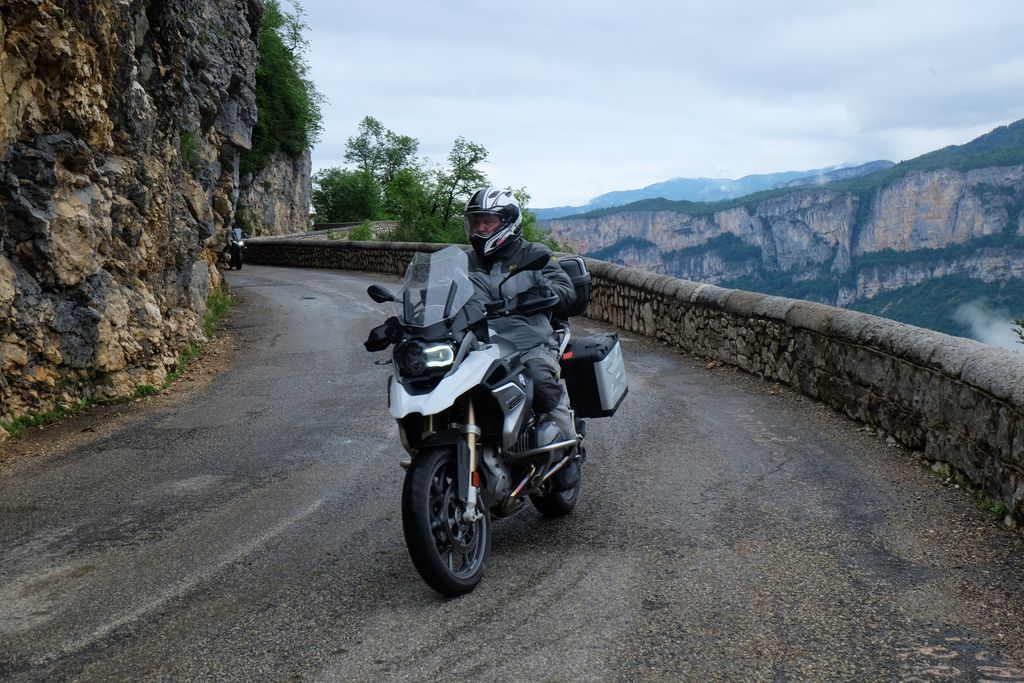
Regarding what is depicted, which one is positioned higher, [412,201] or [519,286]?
[412,201]

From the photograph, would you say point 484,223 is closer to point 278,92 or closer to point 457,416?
point 457,416

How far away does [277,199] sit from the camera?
48.7 m

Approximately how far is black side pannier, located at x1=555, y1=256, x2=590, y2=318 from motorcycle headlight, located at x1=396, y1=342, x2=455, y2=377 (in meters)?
1.12

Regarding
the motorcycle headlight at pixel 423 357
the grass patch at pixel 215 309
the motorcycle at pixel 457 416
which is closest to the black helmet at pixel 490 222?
the motorcycle at pixel 457 416

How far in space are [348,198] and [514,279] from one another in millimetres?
76886

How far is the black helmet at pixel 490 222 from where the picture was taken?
195 inches

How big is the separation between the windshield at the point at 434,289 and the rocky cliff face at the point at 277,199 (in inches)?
1381

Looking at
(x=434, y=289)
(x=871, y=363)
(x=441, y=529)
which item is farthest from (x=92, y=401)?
(x=871, y=363)

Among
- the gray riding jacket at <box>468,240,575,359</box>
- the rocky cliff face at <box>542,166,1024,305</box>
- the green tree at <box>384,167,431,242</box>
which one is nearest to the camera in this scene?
the gray riding jacket at <box>468,240,575,359</box>

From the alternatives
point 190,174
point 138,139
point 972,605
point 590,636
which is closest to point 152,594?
point 590,636

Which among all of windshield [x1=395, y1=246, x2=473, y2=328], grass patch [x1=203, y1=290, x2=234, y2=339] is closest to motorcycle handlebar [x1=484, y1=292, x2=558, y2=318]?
windshield [x1=395, y1=246, x2=473, y2=328]

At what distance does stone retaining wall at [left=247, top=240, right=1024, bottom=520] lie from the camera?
586cm

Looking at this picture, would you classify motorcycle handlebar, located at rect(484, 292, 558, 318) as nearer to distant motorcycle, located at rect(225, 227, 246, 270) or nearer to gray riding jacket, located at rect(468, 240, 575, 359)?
gray riding jacket, located at rect(468, 240, 575, 359)

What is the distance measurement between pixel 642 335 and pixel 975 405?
8.80 metres
